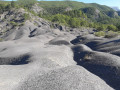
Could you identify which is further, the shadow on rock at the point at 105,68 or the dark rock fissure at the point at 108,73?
the shadow on rock at the point at 105,68

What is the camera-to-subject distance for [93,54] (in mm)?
21422

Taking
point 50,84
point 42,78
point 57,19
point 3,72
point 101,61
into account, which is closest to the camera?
point 50,84

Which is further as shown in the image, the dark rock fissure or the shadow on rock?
the shadow on rock

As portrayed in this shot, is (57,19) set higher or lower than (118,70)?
lower

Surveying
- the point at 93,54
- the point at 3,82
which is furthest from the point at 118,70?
the point at 3,82

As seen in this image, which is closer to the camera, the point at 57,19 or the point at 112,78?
the point at 112,78

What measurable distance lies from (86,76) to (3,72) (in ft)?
28.8

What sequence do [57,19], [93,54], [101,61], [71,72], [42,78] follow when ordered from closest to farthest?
[42,78], [71,72], [101,61], [93,54], [57,19]

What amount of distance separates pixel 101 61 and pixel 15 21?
254 feet

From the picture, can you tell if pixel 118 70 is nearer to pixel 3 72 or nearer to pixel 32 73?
pixel 32 73

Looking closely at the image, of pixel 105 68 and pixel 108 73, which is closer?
pixel 108 73

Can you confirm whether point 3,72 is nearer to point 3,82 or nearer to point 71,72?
point 3,82

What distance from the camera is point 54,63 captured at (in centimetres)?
1855

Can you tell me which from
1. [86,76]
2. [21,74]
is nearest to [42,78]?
[21,74]
